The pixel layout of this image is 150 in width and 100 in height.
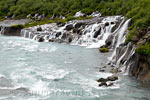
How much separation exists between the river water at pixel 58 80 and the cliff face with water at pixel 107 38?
2.07 meters

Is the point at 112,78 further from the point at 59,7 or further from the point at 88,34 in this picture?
the point at 59,7

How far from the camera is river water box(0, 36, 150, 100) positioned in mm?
25820

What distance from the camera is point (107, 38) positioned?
179 feet

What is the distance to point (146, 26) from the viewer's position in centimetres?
3831

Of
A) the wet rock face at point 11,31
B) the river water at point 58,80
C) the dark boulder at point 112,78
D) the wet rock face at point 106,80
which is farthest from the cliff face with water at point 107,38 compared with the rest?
the wet rock face at point 106,80

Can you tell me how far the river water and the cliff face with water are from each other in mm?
2067

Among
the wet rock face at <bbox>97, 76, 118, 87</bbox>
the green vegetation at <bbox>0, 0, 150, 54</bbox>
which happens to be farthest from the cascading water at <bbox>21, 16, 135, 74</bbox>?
the green vegetation at <bbox>0, 0, 150, 54</bbox>

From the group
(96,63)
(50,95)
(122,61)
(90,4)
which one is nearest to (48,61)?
(96,63)

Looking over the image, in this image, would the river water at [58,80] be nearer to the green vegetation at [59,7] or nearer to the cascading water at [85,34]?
the cascading water at [85,34]

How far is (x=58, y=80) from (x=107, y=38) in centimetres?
2649

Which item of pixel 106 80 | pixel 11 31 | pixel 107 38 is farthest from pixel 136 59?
pixel 11 31

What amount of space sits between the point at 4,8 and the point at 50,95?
113355 millimetres

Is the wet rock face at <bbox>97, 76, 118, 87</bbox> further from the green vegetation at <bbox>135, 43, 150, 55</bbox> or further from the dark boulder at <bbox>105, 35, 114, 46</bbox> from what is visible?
the dark boulder at <bbox>105, 35, 114, 46</bbox>

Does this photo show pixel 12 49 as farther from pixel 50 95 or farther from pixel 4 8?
pixel 4 8
